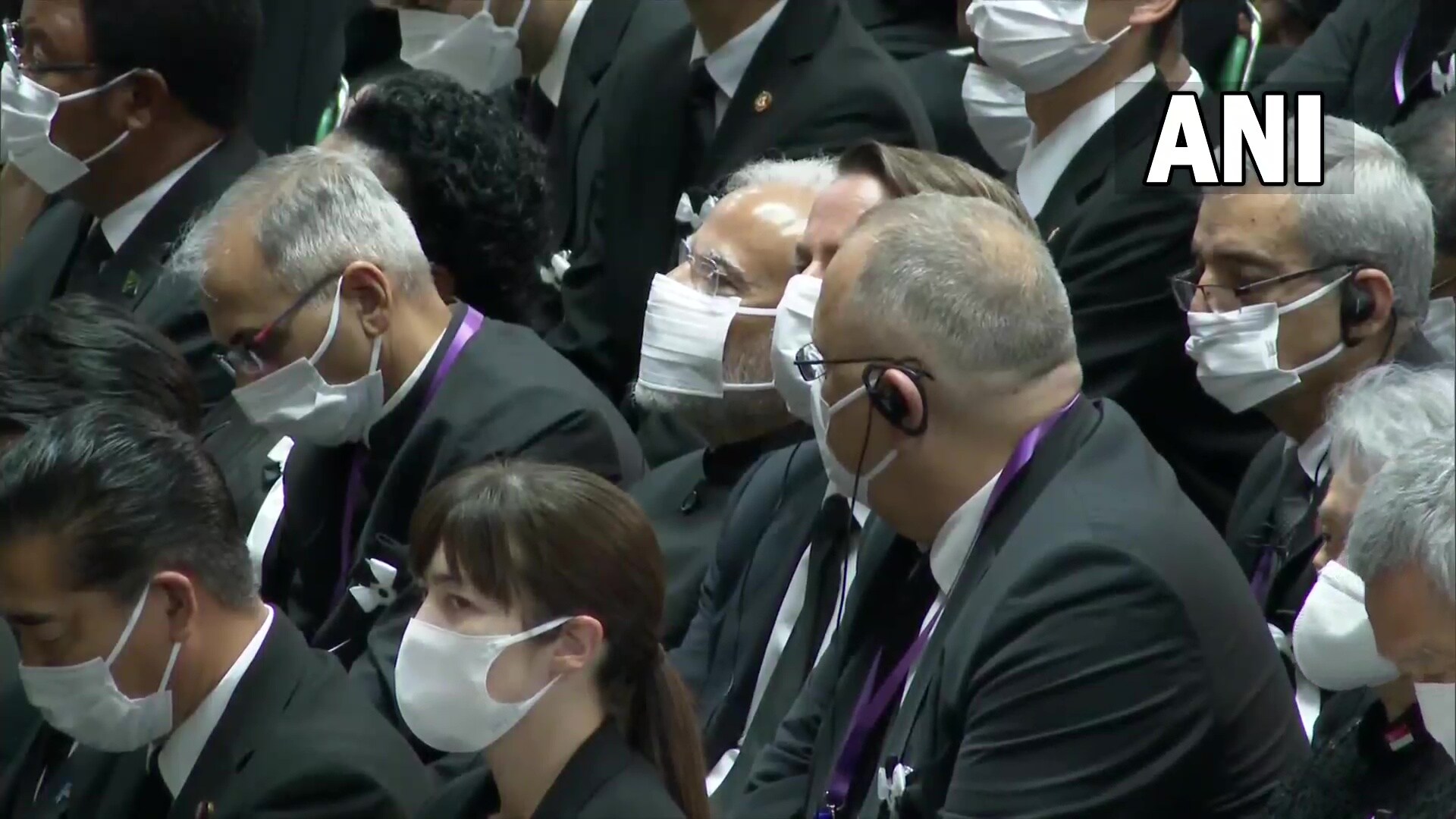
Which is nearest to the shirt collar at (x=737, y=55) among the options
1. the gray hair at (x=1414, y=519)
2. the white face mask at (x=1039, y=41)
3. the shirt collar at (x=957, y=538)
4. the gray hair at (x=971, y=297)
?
the white face mask at (x=1039, y=41)

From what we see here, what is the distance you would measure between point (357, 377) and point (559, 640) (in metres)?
1.33

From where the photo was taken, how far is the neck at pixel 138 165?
516 cm

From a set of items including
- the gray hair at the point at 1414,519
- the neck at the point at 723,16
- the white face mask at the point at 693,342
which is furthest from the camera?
the neck at the point at 723,16

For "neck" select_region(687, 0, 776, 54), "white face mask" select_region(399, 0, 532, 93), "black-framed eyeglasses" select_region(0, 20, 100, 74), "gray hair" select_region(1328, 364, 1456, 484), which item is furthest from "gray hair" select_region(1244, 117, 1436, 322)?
"black-framed eyeglasses" select_region(0, 20, 100, 74)

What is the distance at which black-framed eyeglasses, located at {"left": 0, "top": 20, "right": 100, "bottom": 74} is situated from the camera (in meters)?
5.17

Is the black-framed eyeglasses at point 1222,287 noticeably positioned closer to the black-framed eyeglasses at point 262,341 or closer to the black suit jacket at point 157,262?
the black-framed eyeglasses at point 262,341

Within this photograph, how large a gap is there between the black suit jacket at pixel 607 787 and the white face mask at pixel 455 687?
10 cm

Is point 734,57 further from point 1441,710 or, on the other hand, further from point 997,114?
point 1441,710

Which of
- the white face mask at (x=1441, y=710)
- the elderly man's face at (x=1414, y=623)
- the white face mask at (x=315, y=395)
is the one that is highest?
the elderly man's face at (x=1414, y=623)

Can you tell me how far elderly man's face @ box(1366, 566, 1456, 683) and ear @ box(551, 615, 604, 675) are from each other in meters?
0.92

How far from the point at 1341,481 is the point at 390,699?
149 cm

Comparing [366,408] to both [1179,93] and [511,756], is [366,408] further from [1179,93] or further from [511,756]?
[1179,93]

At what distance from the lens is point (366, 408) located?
418cm

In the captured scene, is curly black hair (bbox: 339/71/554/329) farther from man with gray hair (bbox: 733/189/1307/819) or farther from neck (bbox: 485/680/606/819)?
neck (bbox: 485/680/606/819)
